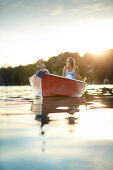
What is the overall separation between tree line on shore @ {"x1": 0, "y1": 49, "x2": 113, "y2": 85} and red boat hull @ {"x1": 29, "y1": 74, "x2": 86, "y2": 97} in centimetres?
7532

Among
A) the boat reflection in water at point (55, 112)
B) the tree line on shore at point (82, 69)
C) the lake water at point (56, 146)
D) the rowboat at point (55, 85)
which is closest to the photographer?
the lake water at point (56, 146)

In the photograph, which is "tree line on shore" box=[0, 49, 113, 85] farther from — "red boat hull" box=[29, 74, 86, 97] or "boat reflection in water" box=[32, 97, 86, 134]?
"boat reflection in water" box=[32, 97, 86, 134]

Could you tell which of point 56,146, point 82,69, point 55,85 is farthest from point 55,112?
point 82,69

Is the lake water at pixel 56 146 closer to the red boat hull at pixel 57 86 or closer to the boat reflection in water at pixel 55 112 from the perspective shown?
the boat reflection in water at pixel 55 112

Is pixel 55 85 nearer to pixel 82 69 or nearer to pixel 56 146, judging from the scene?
pixel 56 146

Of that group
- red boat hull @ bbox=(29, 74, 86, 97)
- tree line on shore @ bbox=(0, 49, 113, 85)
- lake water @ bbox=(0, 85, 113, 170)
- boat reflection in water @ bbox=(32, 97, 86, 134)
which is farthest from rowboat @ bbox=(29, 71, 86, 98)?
tree line on shore @ bbox=(0, 49, 113, 85)

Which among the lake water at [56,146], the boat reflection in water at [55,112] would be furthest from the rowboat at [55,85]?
the lake water at [56,146]

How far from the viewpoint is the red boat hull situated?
1065 centimetres

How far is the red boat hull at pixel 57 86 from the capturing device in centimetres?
1065

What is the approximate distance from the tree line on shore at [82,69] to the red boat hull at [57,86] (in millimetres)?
75319

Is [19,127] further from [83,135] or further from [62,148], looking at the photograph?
[62,148]

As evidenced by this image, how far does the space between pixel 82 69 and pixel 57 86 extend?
8438 cm

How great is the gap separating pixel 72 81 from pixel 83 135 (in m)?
7.25

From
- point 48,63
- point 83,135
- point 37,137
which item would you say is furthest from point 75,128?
point 48,63
